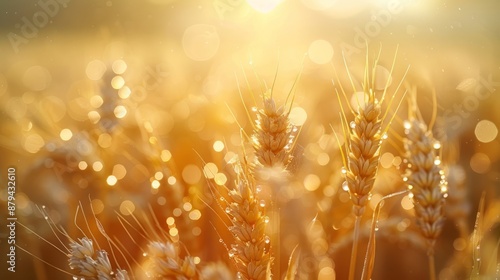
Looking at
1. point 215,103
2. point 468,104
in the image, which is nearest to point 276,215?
point 215,103

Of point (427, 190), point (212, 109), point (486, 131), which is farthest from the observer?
point (486, 131)

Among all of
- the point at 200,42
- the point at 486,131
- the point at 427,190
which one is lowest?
the point at 427,190

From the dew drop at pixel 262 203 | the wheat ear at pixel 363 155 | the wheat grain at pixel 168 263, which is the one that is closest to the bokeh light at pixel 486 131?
the wheat ear at pixel 363 155

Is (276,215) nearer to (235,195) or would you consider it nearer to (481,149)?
(235,195)

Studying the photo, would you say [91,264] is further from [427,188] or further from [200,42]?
[200,42]

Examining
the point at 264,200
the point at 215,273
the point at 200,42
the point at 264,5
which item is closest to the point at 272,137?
the point at 264,200

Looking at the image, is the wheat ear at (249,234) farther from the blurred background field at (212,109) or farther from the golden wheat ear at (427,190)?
the golden wheat ear at (427,190)

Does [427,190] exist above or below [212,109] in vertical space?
below

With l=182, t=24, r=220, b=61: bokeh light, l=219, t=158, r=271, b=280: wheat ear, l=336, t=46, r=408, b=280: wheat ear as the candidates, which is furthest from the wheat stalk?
l=182, t=24, r=220, b=61: bokeh light

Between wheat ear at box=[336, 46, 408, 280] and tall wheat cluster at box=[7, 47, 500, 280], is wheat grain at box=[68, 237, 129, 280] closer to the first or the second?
tall wheat cluster at box=[7, 47, 500, 280]
